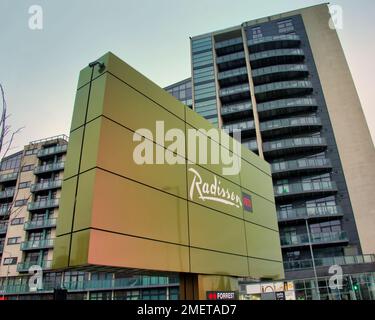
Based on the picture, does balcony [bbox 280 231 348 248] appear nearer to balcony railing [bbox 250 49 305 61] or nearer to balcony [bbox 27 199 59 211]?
balcony railing [bbox 250 49 305 61]

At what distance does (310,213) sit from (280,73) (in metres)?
25.5

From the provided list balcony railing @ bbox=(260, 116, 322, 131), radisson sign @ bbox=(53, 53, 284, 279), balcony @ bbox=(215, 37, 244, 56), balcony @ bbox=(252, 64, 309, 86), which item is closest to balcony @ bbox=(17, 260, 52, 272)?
balcony railing @ bbox=(260, 116, 322, 131)

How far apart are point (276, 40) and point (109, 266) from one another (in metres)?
62.0

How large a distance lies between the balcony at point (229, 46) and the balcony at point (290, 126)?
61.1 feet

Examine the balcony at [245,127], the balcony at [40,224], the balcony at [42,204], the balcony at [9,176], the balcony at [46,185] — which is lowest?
the balcony at [40,224]

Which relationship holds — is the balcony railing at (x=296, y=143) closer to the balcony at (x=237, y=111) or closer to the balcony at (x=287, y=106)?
the balcony at (x=287, y=106)

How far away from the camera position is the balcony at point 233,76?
201 ft

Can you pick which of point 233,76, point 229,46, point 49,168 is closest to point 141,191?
point 233,76

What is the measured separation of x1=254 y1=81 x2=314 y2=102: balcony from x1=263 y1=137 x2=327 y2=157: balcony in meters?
9.75

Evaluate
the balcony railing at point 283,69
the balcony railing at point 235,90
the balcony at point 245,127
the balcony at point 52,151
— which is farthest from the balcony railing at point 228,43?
the balcony at point 52,151

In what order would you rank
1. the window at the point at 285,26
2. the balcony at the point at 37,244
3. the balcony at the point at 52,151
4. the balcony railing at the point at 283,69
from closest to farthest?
the balcony railing at the point at 283,69, the balcony at the point at 37,244, the window at the point at 285,26, the balcony at the point at 52,151

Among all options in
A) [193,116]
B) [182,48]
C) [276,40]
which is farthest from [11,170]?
[193,116]

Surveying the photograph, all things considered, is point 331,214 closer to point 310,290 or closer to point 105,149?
point 310,290

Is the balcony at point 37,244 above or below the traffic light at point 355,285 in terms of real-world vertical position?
above
